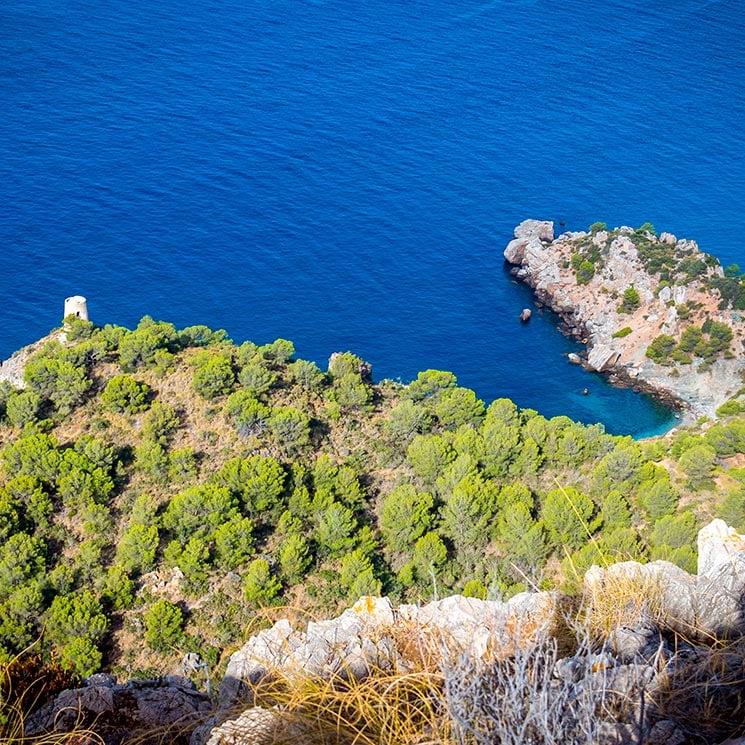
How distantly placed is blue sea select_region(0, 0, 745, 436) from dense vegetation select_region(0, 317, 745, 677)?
104 ft

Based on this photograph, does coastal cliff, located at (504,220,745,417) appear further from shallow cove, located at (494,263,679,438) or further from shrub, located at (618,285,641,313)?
shallow cove, located at (494,263,679,438)

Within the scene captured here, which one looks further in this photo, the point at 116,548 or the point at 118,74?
the point at 118,74

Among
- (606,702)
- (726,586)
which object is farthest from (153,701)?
(726,586)

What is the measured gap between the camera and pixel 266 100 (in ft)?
373

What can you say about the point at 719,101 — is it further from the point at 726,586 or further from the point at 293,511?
the point at 726,586

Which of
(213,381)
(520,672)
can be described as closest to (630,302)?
(213,381)

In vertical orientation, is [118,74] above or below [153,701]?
above

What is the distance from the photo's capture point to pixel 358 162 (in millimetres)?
103375

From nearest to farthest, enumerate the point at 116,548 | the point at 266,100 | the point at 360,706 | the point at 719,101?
the point at 360,706 < the point at 116,548 < the point at 266,100 < the point at 719,101

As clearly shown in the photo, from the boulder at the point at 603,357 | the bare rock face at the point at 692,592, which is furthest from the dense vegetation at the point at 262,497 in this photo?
the boulder at the point at 603,357

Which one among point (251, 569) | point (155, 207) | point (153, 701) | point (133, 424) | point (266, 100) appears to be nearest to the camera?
point (153, 701)

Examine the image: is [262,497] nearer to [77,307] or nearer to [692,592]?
[77,307]

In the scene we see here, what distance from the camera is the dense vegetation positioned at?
96.9ft

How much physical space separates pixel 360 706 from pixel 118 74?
12006 centimetres
